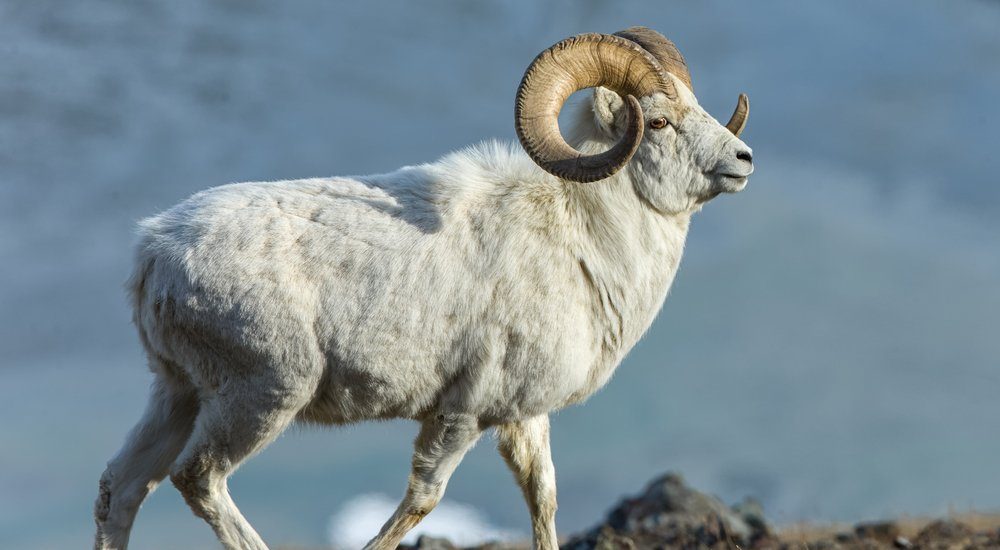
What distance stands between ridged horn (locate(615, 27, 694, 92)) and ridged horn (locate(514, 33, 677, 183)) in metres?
0.47

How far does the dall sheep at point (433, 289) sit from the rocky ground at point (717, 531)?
118 inches

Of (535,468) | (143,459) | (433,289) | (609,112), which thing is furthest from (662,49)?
(143,459)

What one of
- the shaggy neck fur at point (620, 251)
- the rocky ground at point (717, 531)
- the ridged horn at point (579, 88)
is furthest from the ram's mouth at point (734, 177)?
the rocky ground at point (717, 531)

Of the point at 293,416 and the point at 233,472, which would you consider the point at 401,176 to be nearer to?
the point at 293,416

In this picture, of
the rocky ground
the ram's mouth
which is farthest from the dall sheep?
the rocky ground

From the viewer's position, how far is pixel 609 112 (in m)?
9.30

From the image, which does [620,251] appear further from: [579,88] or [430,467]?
[430,467]

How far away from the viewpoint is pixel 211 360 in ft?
27.7

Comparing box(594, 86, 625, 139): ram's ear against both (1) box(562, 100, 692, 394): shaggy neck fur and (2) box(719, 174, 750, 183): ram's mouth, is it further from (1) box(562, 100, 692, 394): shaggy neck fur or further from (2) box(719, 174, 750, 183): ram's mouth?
(2) box(719, 174, 750, 183): ram's mouth

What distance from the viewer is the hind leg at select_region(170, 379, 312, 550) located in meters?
8.38

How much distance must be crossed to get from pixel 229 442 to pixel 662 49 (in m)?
4.91

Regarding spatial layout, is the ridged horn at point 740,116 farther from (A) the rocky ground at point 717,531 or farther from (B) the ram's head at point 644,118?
(A) the rocky ground at point 717,531

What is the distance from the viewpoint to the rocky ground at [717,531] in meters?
11.5

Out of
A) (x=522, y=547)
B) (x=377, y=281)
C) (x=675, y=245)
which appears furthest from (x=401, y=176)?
(x=522, y=547)
